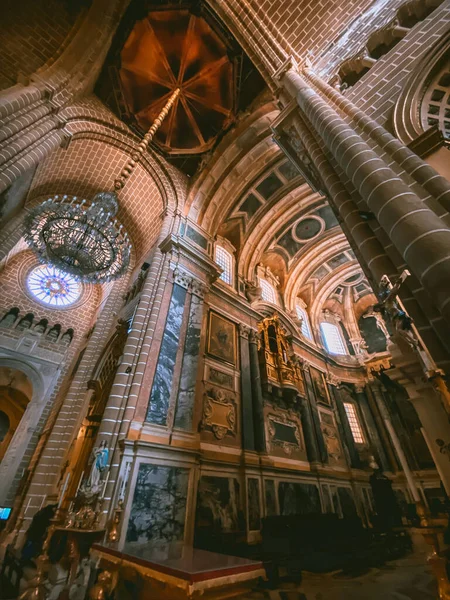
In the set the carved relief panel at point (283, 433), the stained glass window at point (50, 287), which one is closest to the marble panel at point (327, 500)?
the carved relief panel at point (283, 433)

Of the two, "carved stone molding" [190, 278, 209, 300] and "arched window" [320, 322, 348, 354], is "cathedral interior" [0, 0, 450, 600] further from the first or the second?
"arched window" [320, 322, 348, 354]

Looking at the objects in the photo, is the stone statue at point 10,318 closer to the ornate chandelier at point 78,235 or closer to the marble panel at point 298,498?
the ornate chandelier at point 78,235

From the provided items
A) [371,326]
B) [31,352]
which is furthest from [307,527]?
[31,352]

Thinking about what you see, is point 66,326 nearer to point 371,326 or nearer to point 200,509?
point 200,509

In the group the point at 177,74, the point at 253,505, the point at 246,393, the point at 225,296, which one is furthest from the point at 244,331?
the point at 177,74

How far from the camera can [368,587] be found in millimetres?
3658

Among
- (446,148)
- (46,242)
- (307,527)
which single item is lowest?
(307,527)

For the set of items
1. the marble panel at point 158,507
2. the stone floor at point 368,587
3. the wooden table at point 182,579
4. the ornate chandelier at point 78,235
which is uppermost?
the ornate chandelier at point 78,235

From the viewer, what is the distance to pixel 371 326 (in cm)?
1592

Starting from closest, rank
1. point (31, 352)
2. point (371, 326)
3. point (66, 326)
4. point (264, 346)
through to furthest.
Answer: point (264, 346) → point (31, 352) → point (66, 326) → point (371, 326)

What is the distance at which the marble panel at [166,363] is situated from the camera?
5.78 metres

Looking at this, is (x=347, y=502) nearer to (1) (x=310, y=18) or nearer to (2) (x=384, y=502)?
(2) (x=384, y=502)

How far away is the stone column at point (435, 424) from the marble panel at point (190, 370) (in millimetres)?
4905

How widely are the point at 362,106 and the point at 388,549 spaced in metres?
9.87
